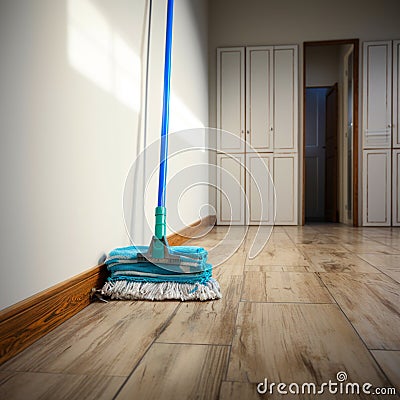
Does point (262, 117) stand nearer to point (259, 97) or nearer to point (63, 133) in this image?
point (259, 97)

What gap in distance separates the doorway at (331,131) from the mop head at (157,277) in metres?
3.61

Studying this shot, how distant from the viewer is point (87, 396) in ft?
2.27

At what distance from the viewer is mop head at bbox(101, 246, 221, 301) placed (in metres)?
1.34

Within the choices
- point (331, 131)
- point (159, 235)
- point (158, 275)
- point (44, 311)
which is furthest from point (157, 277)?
point (331, 131)

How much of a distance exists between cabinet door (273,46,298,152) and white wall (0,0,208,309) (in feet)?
10.3

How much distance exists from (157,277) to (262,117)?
Result: 3637mm

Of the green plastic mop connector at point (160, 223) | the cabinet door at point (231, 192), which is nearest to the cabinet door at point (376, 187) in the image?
the cabinet door at point (231, 192)

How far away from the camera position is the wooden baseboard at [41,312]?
0.84 m

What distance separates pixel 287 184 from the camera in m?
4.75

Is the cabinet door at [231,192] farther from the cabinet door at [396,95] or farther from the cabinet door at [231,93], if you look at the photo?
the cabinet door at [396,95]

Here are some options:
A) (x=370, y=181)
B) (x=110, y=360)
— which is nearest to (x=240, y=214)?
(x=370, y=181)

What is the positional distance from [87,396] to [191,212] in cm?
259

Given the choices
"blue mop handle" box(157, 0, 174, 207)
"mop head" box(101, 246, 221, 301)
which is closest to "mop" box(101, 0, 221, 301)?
"mop head" box(101, 246, 221, 301)

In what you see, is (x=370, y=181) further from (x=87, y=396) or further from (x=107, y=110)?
(x=87, y=396)
